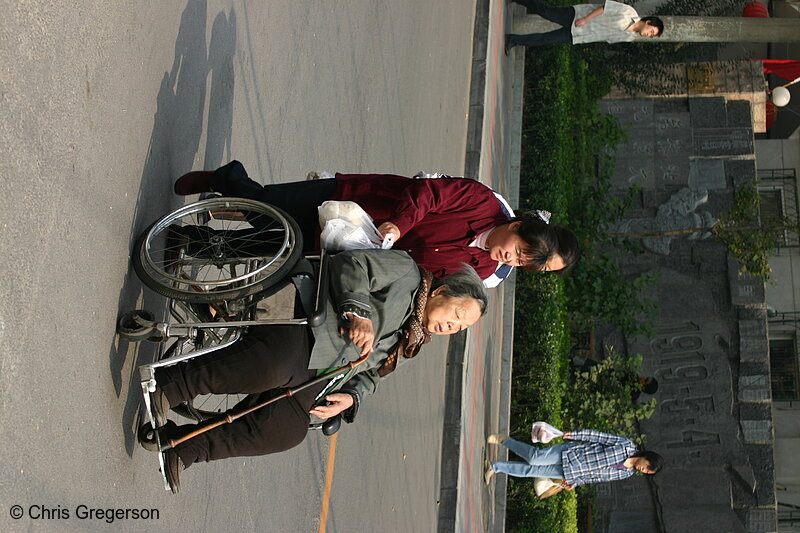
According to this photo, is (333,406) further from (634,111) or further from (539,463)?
(634,111)

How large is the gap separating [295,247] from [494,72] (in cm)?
902

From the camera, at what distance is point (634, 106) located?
1731 centimetres

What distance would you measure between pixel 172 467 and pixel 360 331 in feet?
4.08

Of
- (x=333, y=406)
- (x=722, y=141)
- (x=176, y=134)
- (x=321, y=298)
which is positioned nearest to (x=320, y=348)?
(x=321, y=298)

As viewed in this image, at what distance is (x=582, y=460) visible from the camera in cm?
1046

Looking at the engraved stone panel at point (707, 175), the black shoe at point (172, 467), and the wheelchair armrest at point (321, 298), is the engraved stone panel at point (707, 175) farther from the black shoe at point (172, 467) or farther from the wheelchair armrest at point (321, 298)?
the black shoe at point (172, 467)

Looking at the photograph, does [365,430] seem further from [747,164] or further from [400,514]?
[747,164]

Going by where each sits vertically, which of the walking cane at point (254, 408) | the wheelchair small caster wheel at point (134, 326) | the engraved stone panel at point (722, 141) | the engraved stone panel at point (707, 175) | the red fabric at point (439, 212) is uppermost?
the engraved stone panel at point (722, 141)

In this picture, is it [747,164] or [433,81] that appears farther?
[747,164]

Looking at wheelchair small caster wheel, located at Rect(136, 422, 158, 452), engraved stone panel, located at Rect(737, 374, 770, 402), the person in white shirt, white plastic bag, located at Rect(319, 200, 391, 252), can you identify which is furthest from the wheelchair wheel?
engraved stone panel, located at Rect(737, 374, 770, 402)

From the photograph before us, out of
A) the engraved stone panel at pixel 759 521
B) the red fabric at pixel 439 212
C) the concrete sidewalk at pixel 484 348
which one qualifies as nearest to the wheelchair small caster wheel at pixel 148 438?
the red fabric at pixel 439 212

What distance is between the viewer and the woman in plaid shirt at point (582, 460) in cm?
1036

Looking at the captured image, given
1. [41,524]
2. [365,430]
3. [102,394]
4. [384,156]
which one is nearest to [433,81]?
[384,156]

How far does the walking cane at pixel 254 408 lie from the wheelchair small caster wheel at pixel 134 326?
1.89 feet
